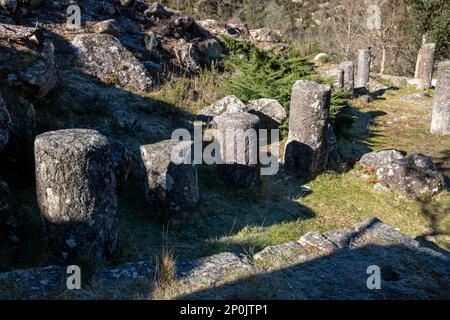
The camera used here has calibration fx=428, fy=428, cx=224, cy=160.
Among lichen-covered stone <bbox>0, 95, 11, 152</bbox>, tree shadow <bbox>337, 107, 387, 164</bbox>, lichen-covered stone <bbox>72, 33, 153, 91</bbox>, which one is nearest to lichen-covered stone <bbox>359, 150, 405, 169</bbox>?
tree shadow <bbox>337, 107, 387, 164</bbox>

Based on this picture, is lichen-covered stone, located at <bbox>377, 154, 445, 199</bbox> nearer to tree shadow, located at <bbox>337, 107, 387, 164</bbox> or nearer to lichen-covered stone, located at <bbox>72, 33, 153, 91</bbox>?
tree shadow, located at <bbox>337, 107, 387, 164</bbox>

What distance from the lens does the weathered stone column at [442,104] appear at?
37.4 feet

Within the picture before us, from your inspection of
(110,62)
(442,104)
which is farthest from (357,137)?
(110,62)

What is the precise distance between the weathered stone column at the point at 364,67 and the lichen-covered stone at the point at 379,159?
910 centimetres

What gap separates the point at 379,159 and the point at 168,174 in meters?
4.66

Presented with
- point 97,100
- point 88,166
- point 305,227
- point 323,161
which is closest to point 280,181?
point 323,161

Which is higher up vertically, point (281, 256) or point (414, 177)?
point (281, 256)

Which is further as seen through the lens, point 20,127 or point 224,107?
point 224,107

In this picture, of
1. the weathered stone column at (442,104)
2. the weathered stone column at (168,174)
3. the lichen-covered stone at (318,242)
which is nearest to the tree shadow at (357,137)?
the weathered stone column at (442,104)

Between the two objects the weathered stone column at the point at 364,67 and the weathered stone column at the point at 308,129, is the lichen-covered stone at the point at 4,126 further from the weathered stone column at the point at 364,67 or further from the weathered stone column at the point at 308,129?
the weathered stone column at the point at 364,67

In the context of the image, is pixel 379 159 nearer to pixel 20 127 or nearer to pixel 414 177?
pixel 414 177

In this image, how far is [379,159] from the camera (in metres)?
8.36

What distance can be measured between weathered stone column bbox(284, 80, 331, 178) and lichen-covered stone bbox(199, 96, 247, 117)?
1.82 m

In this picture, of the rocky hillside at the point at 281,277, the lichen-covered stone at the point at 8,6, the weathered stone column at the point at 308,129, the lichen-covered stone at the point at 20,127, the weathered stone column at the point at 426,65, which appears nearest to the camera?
the rocky hillside at the point at 281,277
